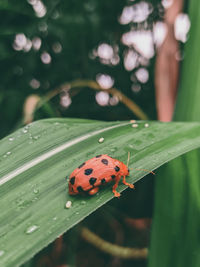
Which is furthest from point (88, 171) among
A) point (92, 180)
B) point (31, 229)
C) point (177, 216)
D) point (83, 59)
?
point (83, 59)

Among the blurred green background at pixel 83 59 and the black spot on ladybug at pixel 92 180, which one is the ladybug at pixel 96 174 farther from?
the blurred green background at pixel 83 59

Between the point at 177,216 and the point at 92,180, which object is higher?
the point at 92,180

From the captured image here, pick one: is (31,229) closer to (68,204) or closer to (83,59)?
(68,204)

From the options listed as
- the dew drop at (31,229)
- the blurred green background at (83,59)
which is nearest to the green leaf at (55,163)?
the dew drop at (31,229)

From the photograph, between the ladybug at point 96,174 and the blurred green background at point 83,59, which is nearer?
the ladybug at point 96,174

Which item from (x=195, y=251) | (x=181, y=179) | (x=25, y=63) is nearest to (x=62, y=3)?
(x=25, y=63)

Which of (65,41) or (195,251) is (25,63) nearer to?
(65,41)
